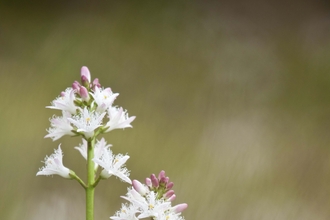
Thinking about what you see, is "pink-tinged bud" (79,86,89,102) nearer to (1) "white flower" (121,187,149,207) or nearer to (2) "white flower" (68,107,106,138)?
(2) "white flower" (68,107,106,138)

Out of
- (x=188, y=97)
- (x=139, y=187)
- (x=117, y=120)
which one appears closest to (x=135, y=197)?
(x=139, y=187)

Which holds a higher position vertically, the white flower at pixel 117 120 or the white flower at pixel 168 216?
the white flower at pixel 117 120

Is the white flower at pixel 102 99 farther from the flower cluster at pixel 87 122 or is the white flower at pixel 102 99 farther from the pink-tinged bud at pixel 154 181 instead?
the pink-tinged bud at pixel 154 181

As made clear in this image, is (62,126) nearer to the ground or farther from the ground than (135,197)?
farther from the ground

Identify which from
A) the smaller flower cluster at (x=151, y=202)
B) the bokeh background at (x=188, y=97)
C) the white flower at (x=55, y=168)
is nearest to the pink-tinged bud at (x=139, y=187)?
the smaller flower cluster at (x=151, y=202)

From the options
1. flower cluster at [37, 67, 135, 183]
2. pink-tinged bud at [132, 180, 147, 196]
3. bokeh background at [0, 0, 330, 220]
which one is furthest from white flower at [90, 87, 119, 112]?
bokeh background at [0, 0, 330, 220]

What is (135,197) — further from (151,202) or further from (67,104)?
(67,104)
